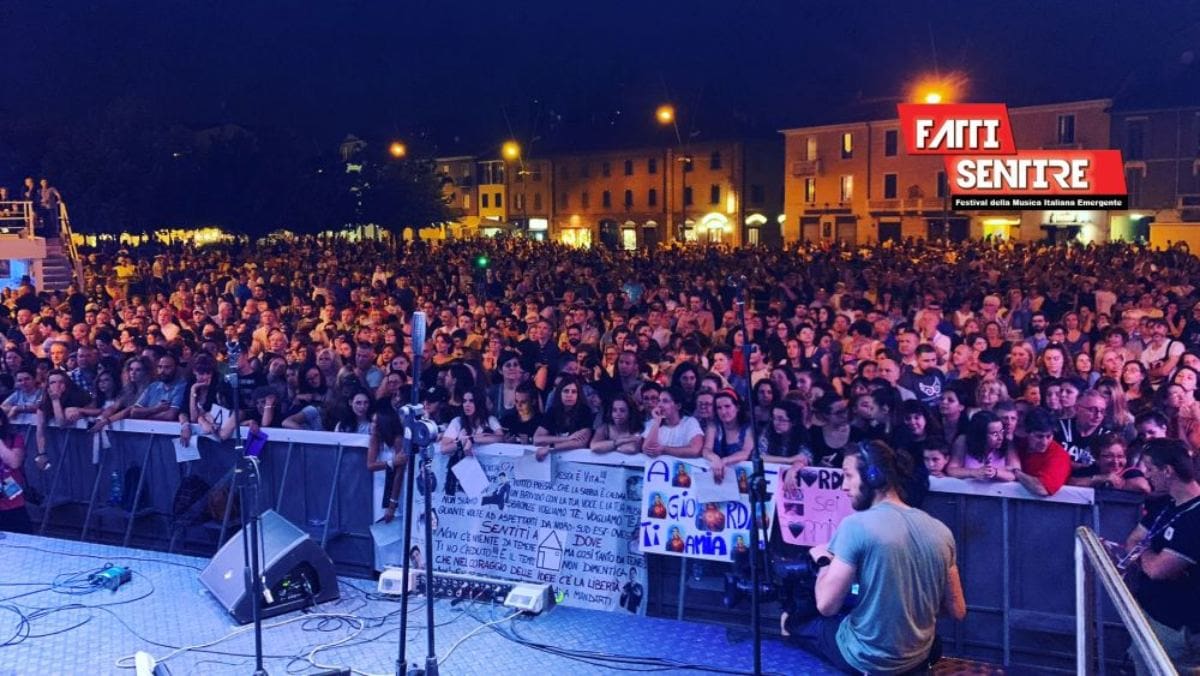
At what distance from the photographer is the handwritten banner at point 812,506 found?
19.4 feet

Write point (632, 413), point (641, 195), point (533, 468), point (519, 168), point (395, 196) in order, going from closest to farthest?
point (533, 468) → point (632, 413) → point (395, 196) → point (641, 195) → point (519, 168)

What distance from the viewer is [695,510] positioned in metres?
6.23

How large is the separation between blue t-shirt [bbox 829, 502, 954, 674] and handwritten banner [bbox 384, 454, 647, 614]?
2.47 metres

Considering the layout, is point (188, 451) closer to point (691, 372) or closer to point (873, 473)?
point (691, 372)

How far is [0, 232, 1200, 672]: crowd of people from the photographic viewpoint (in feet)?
20.3

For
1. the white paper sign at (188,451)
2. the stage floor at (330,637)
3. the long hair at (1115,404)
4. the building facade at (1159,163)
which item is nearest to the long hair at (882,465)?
the stage floor at (330,637)

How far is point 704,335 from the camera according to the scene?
38.4ft

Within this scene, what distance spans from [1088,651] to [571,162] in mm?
64774

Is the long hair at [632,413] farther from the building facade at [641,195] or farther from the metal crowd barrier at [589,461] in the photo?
the building facade at [641,195]

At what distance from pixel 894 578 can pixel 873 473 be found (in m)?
0.40

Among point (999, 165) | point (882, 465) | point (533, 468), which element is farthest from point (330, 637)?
point (999, 165)

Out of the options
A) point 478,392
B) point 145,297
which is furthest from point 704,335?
point 145,297

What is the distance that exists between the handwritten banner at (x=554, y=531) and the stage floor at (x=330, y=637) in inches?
8.0

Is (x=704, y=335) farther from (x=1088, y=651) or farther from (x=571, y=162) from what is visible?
(x=571, y=162)
